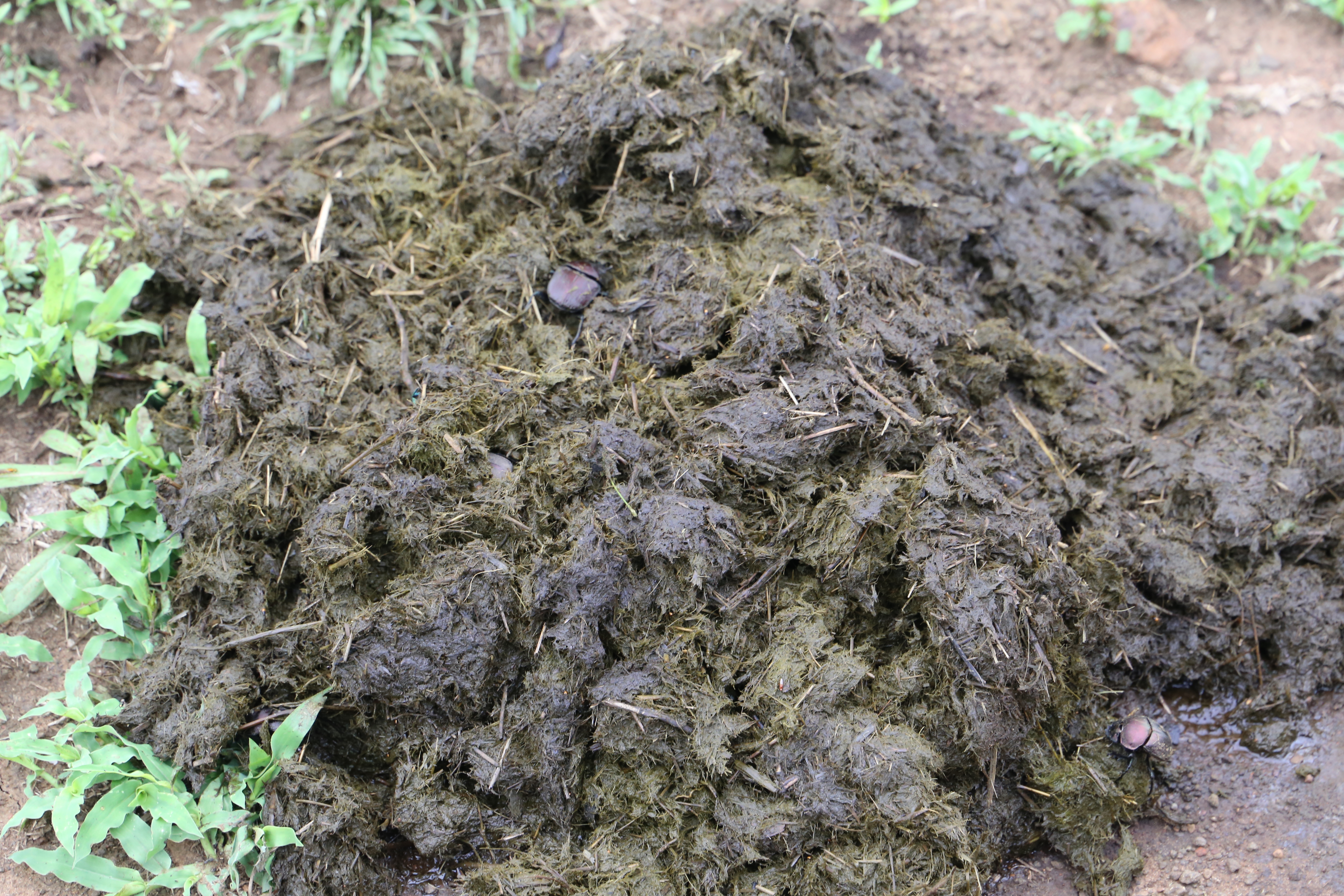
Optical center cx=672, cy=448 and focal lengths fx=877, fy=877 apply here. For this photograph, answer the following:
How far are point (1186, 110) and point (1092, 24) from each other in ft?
2.71

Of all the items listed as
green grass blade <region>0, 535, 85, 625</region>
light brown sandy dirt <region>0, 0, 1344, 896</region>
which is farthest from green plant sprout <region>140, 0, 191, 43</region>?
green grass blade <region>0, 535, 85, 625</region>

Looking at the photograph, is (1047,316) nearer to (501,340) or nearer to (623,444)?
(623,444)

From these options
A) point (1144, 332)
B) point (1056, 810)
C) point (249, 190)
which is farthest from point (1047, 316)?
point (249, 190)

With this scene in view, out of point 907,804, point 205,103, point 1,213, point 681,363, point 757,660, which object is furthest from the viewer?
point 205,103

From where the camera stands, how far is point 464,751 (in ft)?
10.5

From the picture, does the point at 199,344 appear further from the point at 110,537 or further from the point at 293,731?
the point at 293,731

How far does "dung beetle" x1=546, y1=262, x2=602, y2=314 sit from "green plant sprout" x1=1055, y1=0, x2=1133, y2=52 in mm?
3811

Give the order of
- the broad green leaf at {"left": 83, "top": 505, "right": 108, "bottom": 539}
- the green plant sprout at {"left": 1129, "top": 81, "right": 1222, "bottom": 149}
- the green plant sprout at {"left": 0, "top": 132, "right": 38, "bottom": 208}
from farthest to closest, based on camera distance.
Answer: the green plant sprout at {"left": 1129, "top": 81, "right": 1222, "bottom": 149} → the green plant sprout at {"left": 0, "top": 132, "right": 38, "bottom": 208} → the broad green leaf at {"left": 83, "top": 505, "right": 108, "bottom": 539}

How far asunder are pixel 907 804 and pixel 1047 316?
2519mm

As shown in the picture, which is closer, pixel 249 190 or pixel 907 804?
pixel 907 804

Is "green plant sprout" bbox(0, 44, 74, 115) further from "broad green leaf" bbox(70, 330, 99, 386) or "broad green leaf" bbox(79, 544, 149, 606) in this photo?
"broad green leaf" bbox(79, 544, 149, 606)

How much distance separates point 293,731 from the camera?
3168 millimetres

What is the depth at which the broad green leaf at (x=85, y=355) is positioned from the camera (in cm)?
382

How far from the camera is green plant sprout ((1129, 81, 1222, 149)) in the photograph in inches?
207
